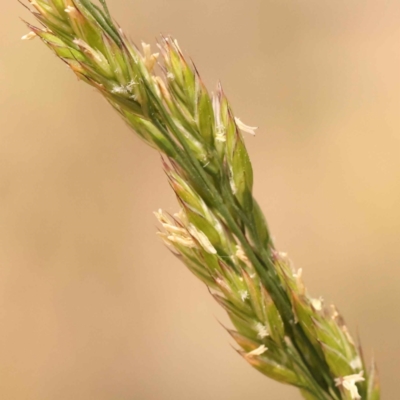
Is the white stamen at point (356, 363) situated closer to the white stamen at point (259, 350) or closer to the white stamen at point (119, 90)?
the white stamen at point (259, 350)

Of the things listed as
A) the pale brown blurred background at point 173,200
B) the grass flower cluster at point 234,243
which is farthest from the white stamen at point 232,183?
the pale brown blurred background at point 173,200

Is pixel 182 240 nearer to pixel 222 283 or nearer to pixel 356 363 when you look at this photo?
pixel 222 283

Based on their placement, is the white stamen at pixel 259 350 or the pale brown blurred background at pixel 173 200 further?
the pale brown blurred background at pixel 173 200

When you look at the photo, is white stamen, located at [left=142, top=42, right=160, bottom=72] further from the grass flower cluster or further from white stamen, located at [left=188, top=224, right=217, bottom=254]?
white stamen, located at [left=188, top=224, right=217, bottom=254]

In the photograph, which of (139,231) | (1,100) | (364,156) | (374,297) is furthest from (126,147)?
(374,297)

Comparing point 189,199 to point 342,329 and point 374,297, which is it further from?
point 374,297

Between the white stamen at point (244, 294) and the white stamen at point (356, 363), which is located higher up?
the white stamen at point (244, 294)
